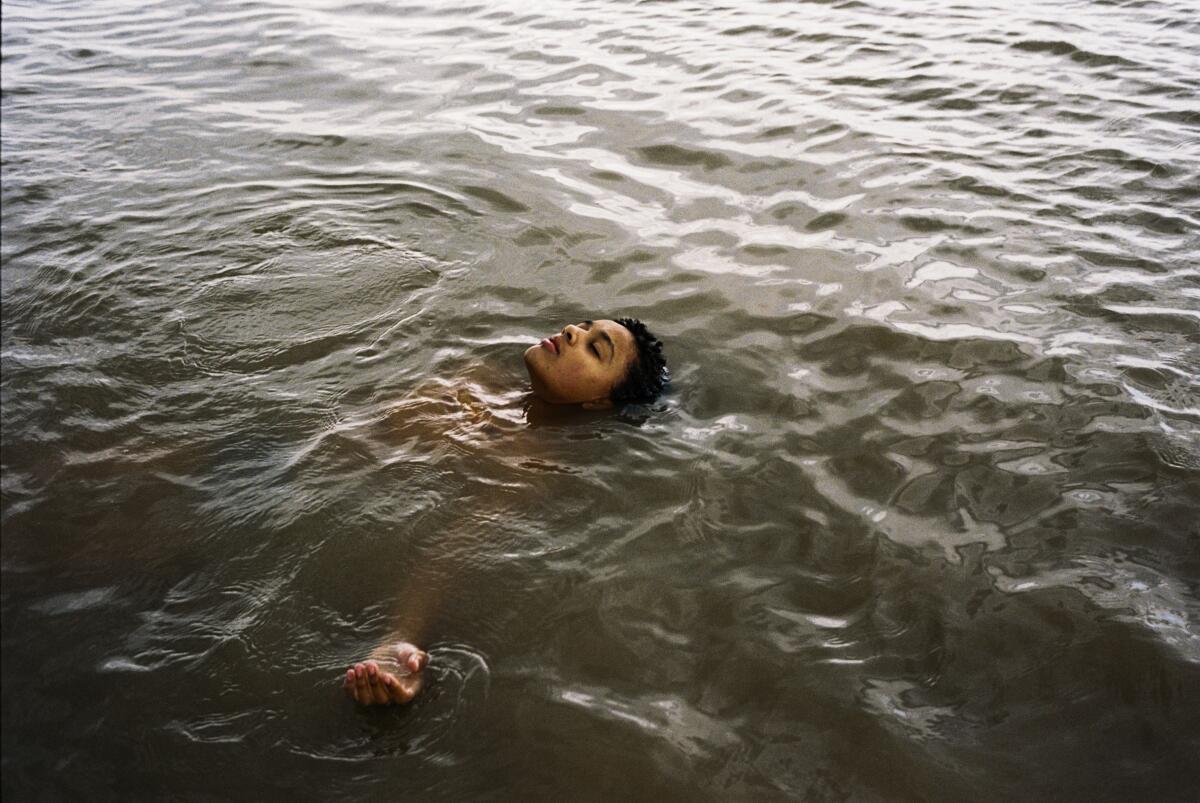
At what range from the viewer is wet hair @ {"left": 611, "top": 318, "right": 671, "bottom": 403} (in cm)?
474

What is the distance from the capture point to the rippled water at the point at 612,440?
9.86 feet

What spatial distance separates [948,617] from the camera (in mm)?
3566

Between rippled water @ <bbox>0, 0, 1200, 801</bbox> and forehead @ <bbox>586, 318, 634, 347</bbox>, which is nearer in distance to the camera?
rippled water @ <bbox>0, 0, 1200, 801</bbox>

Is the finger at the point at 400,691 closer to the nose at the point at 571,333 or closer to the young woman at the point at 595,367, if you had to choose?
the young woman at the point at 595,367

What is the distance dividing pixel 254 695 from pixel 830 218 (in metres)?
4.75

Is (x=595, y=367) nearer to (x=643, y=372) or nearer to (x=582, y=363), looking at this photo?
(x=582, y=363)

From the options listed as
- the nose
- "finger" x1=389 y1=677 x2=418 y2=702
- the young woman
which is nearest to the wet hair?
the young woman

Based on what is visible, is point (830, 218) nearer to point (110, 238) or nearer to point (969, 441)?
point (969, 441)

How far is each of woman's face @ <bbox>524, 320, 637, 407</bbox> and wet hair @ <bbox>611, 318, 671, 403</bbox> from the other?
0.11ft

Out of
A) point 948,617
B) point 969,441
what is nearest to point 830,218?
point 969,441

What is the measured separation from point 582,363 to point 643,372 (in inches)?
12.4

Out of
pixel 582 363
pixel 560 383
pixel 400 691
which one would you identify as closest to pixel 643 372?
pixel 582 363

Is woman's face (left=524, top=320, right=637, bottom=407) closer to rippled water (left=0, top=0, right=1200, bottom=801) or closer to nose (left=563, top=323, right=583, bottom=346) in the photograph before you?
nose (left=563, top=323, right=583, bottom=346)

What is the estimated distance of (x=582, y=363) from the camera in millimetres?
4699
